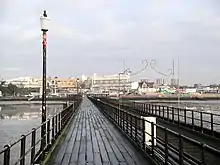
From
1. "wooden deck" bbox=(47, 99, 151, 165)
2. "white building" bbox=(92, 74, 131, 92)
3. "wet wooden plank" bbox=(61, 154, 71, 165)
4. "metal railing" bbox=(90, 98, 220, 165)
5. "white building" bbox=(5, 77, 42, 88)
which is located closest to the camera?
"metal railing" bbox=(90, 98, 220, 165)

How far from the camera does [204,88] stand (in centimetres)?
13788

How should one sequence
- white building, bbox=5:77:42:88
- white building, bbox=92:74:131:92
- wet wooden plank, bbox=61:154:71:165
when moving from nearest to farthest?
wet wooden plank, bbox=61:154:71:165 < white building, bbox=92:74:131:92 < white building, bbox=5:77:42:88

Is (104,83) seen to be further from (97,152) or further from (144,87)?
(97,152)

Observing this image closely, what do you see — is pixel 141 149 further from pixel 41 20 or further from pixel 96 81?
pixel 96 81

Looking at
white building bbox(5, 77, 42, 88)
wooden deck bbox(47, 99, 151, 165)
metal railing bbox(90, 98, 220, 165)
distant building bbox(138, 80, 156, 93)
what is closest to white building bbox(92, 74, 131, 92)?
distant building bbox(138, 80, 156, 93)

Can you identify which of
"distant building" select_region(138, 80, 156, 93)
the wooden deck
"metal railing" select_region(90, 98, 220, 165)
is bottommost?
the wooden deck

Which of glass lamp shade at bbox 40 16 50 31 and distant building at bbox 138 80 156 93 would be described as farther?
distant building at bbox 138 80 156 93

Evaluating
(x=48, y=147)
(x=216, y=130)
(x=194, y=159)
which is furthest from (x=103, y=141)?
(x=194, y=159)

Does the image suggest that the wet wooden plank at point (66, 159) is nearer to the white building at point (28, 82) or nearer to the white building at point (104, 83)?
the white building at point (104, 83)

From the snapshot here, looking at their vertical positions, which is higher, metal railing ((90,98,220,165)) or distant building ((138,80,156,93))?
distant building ((138,80,156,93))

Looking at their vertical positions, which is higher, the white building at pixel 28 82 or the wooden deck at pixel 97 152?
the white building at pixel 28 82

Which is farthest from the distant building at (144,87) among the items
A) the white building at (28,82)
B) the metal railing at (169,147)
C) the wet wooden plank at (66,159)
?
the wet wooden plank at (66,159)

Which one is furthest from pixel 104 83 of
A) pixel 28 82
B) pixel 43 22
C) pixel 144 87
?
pixel 43 22

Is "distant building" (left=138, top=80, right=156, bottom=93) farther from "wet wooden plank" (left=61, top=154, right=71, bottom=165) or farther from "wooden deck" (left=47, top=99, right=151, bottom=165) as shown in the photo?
"wet wooden plank" (left=61, top=154, right=71, bottom=165)
